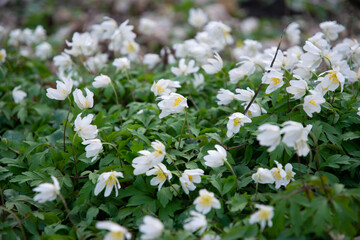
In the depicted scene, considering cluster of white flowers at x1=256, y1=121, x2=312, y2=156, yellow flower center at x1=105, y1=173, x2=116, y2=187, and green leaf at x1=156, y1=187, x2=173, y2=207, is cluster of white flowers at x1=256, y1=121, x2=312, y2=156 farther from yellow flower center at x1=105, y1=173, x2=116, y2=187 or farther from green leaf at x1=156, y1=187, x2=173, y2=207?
yellow flower center at x1=105, y1=173, x2=116, y2=187

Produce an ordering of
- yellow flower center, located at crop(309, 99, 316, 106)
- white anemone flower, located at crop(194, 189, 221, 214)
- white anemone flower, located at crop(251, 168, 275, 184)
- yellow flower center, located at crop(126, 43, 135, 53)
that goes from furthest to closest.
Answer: yellow flower center, located at crop(126, 43, 135, 53), yellow flower center, located at crop(309, 99, 316, 106), white anemone flower, located at crop(251, 168, 275, 184), white anemone flower, located at crop(194, 189, 221, 214)

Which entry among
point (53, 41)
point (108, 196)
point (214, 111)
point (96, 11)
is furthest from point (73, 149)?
point (96, 11)

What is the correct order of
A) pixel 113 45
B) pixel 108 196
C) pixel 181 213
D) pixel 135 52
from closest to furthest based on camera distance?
pixel 181 213
pixel 108 196
pixel 113 45
pixel 135 52

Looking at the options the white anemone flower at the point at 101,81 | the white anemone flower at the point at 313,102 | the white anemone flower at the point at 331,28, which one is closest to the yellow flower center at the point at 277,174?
the white anemone flower at the point at 313,102

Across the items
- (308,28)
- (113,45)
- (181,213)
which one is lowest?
(308,28)

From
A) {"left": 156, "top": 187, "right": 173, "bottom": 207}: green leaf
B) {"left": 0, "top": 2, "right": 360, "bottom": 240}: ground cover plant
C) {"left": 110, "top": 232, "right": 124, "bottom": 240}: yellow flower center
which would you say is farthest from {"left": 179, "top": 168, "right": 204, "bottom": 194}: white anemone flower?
{"left": 110, "top": 232, "right": 124, "bottom": 240}: yellow flower center

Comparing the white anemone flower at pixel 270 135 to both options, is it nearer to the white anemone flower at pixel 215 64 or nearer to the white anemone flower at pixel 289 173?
the white anemone flower at pixel 289 173

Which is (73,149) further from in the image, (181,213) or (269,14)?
(269,14)

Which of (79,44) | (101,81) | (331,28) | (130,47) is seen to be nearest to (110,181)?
(101,81)
